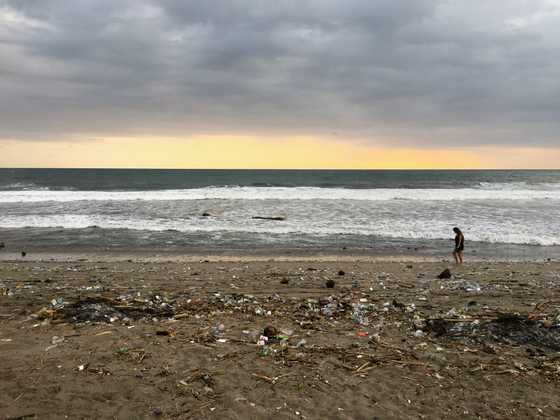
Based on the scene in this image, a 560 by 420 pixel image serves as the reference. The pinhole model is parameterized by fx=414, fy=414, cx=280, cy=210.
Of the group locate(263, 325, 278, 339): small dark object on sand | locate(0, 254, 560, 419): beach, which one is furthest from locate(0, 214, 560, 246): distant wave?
locate(263, 325, 278, 339): small dark object on sand

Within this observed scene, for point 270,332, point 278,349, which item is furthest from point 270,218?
point 278,349

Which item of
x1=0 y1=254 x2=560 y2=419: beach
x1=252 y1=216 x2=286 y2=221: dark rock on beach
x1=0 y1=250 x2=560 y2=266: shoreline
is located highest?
x1=252 y1=216 x2=286 y2=221: dark rock on beach

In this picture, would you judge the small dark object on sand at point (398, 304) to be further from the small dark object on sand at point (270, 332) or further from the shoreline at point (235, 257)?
the shoreline at point (235, 257)

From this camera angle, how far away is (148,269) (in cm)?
1120

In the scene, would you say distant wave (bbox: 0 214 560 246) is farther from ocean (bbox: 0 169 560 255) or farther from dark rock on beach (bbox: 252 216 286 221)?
dark rock on beach (bbox: 252 216 286 221)

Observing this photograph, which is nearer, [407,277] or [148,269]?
[407,277]

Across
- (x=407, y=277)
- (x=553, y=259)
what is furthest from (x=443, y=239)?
(x=407, y=277)

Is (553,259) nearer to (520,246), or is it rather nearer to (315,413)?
(520,246)

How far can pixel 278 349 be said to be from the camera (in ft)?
16.9

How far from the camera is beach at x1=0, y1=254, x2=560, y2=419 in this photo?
3.95m

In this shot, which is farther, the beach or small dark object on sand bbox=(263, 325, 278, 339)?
small dark object on sand bbox=(263, 325, 278, 339)

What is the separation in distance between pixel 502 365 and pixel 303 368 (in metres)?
2.29

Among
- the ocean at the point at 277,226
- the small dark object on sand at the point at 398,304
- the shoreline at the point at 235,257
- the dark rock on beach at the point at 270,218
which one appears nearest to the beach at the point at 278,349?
the small dark object on sand at the point at 398,304

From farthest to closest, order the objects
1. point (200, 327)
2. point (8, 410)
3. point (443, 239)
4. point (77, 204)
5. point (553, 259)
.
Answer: point (77, 204), point (443, 239), point (553, 259), point (200, 327), point (8, 410)
